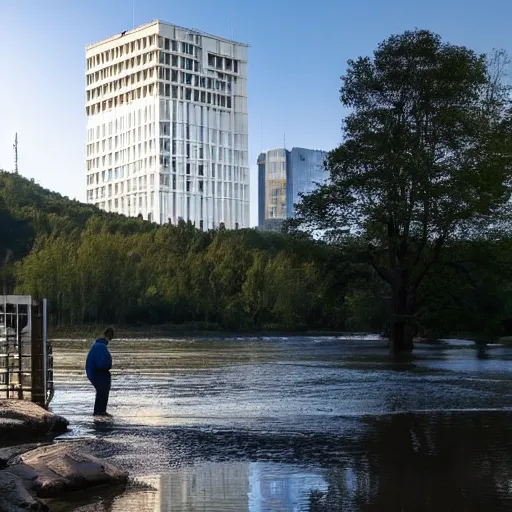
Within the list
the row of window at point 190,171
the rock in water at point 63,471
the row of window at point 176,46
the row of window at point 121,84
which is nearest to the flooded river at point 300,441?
the rock in water at point 63,471

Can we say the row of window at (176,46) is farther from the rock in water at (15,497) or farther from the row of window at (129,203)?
the rock in water at (15,497)

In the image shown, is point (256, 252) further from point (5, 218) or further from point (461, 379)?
point (461, 379)

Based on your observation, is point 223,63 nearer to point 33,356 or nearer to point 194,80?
point 194,80

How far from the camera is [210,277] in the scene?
11131cm

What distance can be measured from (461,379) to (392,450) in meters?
16.1

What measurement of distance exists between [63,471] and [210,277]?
100593mm

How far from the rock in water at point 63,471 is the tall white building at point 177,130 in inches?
5810

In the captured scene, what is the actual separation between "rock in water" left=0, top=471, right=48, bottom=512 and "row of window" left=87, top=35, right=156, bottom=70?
520ft

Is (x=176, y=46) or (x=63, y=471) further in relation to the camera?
(x=176, y=46)

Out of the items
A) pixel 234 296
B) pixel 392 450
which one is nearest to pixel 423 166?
pixel 392 450

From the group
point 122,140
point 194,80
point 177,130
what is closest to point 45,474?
point 177,130

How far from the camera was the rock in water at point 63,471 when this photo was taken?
10484mm

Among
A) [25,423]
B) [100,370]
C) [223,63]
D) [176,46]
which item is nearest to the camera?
[25,423]

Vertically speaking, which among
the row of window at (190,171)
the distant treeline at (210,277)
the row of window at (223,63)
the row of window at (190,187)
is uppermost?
the row of window at (223,63)
